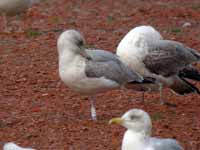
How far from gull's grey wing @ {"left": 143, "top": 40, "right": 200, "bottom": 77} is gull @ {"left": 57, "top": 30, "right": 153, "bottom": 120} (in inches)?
33.9

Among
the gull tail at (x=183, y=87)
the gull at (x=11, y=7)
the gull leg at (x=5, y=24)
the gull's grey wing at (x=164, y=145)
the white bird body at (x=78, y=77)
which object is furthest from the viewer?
the gull at (x=11, y=7)

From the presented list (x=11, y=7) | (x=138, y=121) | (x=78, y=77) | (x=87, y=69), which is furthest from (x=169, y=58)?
(x=11, y=7)

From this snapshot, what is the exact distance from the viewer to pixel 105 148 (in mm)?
9641

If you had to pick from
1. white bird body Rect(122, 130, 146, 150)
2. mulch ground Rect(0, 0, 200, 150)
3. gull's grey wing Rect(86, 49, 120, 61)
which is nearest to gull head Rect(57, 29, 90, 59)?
gull's grey wing Rect(86, 49, 120, 61)

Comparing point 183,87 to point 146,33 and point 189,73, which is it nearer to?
point 189,73

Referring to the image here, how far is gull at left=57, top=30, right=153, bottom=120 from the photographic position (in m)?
10.5

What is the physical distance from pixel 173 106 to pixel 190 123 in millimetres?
998

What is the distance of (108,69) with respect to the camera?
10758 millimetres

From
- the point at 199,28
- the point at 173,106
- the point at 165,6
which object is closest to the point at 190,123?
the point at 173,106

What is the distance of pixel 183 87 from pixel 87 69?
1900mm

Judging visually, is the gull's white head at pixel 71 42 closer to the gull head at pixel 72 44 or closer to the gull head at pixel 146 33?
the gull head at pixel 72 44

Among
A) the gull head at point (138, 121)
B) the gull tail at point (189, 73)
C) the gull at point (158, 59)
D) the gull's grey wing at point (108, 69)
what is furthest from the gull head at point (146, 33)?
the gull head at point (138, 121)

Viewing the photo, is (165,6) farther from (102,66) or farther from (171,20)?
(102,66)

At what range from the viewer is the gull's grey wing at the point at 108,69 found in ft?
34.7
